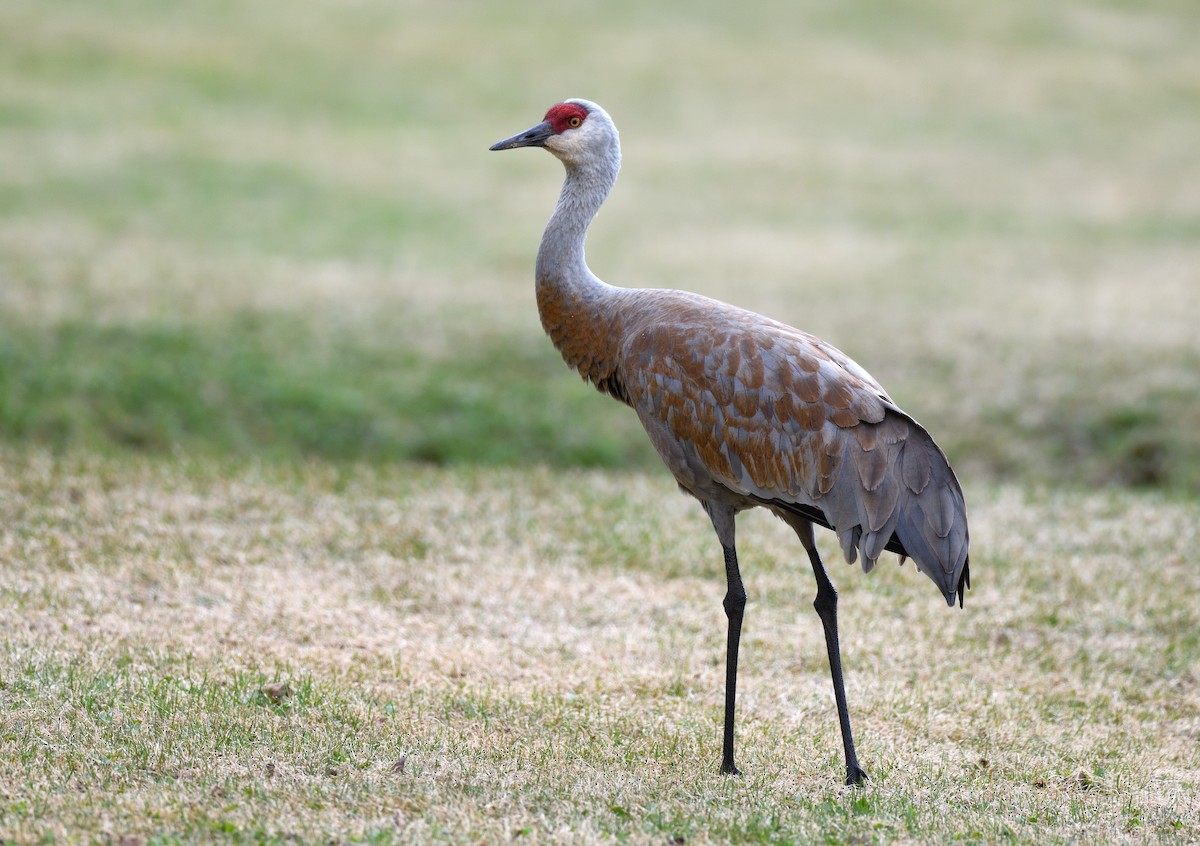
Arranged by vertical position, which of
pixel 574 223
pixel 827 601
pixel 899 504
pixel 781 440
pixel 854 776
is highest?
pixel 574 223

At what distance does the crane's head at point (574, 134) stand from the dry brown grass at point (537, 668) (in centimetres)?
241

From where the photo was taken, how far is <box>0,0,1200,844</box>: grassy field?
512 centimetres

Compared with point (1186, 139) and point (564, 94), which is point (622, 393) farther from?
point (1186, 139)

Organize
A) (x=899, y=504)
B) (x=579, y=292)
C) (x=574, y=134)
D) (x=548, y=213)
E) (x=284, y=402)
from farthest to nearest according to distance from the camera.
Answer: (x=548, y=213) → (x=284, y=402) → (x=574, y=134) → (x=579, y=292) → (x=899, y=504)

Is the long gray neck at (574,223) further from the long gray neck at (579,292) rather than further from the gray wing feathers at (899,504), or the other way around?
the gray wing feathers at (899,504)

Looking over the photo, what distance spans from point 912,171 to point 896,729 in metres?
18.1

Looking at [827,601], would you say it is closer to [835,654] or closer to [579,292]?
A: [835,654]

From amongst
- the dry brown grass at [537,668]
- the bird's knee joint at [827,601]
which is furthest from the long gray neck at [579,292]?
the dry brown grass at [537,668]

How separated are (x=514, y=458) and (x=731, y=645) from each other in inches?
236

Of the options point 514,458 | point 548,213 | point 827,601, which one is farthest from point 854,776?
point 548,213

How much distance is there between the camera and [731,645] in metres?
5.36

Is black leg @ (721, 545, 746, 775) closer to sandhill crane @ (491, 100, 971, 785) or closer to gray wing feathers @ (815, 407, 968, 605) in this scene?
sandhill crane @ (491, 100, 971, 785)

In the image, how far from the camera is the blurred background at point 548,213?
1151cm

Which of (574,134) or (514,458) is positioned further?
(514,458)
